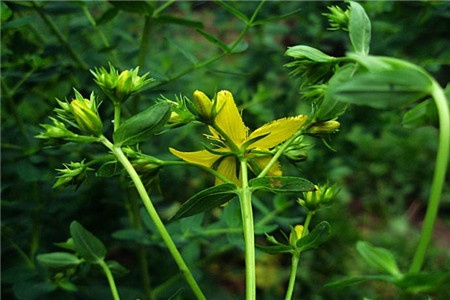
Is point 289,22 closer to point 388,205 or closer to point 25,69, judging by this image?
point 388,205

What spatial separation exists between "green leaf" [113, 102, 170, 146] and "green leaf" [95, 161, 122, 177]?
4 centimetres

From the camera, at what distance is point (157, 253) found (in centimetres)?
144

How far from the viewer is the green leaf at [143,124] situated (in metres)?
0.51

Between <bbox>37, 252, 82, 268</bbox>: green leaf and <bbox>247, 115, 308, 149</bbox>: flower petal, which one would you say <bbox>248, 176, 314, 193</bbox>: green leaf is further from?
<bbox>37, 252, 82, 268</bbox>: green leaf

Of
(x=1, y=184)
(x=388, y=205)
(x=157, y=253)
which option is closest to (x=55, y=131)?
(x=1, y=184)

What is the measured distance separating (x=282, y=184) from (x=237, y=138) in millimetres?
90

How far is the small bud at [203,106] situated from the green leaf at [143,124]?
0.10ft

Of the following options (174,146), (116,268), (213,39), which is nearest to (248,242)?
(116,268)

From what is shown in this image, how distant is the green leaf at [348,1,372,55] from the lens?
1.59 ft

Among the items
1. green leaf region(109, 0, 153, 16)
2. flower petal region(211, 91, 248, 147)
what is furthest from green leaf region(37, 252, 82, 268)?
green leaf region(109, 0, 153, 16)

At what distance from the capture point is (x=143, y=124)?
52 cm

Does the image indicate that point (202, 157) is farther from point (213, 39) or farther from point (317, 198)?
point (213, 39)

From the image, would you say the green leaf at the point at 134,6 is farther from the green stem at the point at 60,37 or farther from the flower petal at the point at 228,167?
the flower petal at the point at 228,167


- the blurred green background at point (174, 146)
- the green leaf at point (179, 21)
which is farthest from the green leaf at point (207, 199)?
the green leaf at point (179, 21)
